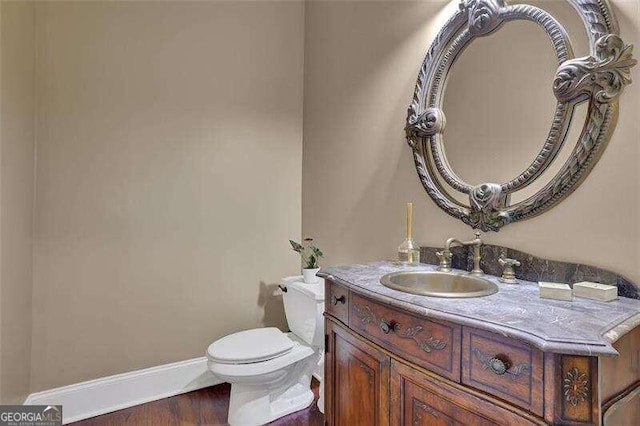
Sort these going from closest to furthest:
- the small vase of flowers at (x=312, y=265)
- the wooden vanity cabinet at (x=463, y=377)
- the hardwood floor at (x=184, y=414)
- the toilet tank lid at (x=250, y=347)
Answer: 1. the wooden vanity cabinet at (x=463, y=377)
2. the toilet tank lid at (x=250, y=347)
3. the hardwood floor at (x=184, y=414)
4. the small vase of flowers at (x=312, y=265)

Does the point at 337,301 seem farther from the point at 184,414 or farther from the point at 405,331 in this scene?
the point at 184,414

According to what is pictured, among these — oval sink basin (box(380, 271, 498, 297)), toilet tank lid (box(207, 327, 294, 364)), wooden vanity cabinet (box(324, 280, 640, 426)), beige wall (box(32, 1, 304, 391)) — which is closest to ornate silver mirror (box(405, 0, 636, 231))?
oval sink basin (box(380, 271, 498, 297))

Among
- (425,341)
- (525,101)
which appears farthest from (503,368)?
(525,101)

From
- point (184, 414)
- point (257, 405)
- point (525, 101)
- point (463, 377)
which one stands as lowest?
point (184, 414)

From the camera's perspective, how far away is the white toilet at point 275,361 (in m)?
1.79

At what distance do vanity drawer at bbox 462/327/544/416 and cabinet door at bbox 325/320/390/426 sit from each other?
0.31m

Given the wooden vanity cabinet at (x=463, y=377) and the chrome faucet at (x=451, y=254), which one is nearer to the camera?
the wooden vanity cabinet at (x=463, y=377)

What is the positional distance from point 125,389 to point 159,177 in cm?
134

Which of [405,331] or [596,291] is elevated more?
[596,291]

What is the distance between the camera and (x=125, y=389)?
2107 mm

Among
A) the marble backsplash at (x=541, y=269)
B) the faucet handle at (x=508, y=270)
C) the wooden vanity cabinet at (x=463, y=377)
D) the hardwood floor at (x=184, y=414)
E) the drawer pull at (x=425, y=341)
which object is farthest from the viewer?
the hardwood floor at (x=184, y=414)

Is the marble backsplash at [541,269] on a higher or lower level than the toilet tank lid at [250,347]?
higher

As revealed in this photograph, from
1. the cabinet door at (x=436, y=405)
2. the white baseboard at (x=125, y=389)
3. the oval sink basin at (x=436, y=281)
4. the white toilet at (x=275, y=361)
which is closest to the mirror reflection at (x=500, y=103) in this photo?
the oval sink basin at (x=436, y=281)

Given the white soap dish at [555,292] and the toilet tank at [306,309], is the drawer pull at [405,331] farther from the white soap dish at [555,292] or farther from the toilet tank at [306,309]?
the toilet tank at [306,309]
